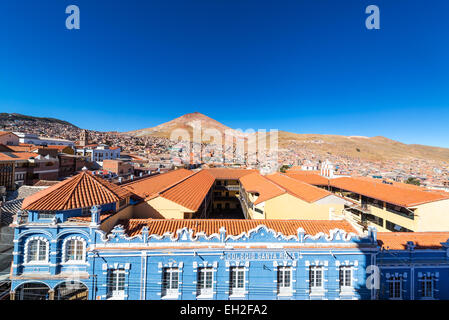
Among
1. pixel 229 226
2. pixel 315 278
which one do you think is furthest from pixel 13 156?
pixel 315 278

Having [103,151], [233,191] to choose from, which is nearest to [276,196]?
[233,191]

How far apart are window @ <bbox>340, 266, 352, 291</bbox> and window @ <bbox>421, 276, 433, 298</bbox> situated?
4.47 meters

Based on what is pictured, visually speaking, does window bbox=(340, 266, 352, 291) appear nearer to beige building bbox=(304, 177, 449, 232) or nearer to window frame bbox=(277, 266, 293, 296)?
window frame bbox=(277, 266, 293, 296)

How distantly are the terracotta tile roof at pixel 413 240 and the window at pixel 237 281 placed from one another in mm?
9222

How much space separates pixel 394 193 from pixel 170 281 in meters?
26.5

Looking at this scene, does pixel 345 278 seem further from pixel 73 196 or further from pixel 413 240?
pixel 73 196

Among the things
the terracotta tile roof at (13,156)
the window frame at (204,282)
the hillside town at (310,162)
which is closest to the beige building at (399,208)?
the window frame at (204,282)

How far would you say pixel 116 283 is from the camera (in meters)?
11.1

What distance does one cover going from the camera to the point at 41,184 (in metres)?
30.7

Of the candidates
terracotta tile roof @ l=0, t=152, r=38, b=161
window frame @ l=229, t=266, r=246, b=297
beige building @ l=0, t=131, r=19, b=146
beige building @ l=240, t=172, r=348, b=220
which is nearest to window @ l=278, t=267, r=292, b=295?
window frame @ l=229, t=266, r=246, b=297
